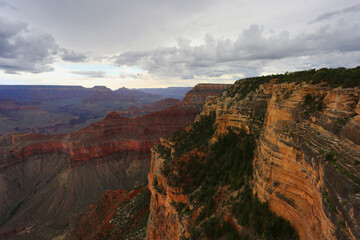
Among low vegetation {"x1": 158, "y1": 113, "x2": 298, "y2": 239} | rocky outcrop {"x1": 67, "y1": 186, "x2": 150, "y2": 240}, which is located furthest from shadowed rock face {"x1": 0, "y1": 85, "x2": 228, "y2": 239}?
low vegetation {"x1": 158, "y1": 113, "x2": 298, "y2": 239}

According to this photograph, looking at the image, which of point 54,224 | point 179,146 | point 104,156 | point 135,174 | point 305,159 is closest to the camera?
point 305,159

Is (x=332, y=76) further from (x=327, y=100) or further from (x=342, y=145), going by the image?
(x=342, y=145)

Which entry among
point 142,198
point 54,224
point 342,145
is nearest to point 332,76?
point 342,145

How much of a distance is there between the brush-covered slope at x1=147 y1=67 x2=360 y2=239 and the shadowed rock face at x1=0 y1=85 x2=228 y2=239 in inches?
2410

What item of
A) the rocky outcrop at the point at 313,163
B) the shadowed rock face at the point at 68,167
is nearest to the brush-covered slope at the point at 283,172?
the rocky outcrop at the point at 313,163

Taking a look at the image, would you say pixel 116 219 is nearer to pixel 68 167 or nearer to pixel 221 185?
pixel 221 185

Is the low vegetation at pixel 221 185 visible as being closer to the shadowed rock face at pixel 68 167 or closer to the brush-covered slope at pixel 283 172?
the brush-covered slope at pixel 283 172

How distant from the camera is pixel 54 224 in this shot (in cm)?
6197

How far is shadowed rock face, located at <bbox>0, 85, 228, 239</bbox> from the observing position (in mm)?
68250

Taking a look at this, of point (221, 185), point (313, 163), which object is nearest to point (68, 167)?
point (221, 185)

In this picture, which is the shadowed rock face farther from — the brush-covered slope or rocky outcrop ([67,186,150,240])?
the brush-covered slope

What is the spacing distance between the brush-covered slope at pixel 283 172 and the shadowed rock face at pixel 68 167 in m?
61.2

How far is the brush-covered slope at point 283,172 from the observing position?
9.30m

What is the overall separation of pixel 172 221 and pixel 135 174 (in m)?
68.6
